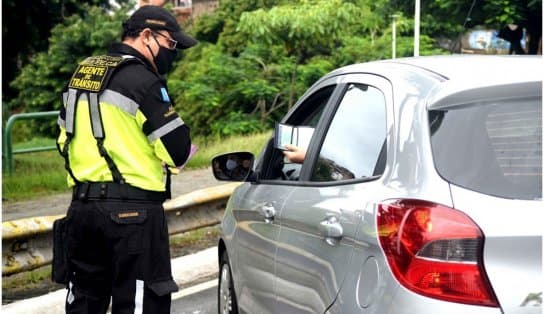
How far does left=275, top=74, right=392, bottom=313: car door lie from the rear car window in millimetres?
350

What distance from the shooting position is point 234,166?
4.65 meters

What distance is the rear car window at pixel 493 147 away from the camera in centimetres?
276

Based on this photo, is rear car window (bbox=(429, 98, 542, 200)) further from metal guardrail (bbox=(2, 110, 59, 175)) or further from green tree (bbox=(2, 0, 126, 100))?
green tree (bbox=(2, 0, 126, 100))

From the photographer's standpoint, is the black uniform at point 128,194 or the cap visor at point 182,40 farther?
the cap visor at point 182,40

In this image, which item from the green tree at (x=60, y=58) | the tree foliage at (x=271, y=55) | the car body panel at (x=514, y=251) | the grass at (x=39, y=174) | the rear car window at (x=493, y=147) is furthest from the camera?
the green tree at (x=60, y=58)

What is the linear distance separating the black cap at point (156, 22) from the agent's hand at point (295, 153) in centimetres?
78

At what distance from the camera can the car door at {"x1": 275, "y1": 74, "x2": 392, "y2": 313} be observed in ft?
10.6

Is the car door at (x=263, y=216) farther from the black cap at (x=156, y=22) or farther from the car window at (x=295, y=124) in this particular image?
the black cap at (x=156, y=22)

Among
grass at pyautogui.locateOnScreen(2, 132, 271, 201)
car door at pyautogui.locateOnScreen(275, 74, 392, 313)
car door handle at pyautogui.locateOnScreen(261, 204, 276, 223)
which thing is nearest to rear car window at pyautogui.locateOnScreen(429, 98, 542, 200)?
car door at pyautogui.locateOnScreen(275, 74, 392, 313)

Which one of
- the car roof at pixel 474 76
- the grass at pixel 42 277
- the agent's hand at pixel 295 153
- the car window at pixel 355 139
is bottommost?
the grass at pixel 42 277

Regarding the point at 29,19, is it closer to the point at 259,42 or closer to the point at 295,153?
the point at 259,42

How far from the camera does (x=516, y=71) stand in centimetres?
303

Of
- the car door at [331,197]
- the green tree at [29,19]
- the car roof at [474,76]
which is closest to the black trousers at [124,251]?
the car door at [331,197]

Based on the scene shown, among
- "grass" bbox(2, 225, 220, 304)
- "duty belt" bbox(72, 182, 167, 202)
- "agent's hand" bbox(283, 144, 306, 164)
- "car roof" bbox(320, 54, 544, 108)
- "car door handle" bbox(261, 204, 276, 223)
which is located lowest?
"grass" bbox(2, 225, 220, 304)
